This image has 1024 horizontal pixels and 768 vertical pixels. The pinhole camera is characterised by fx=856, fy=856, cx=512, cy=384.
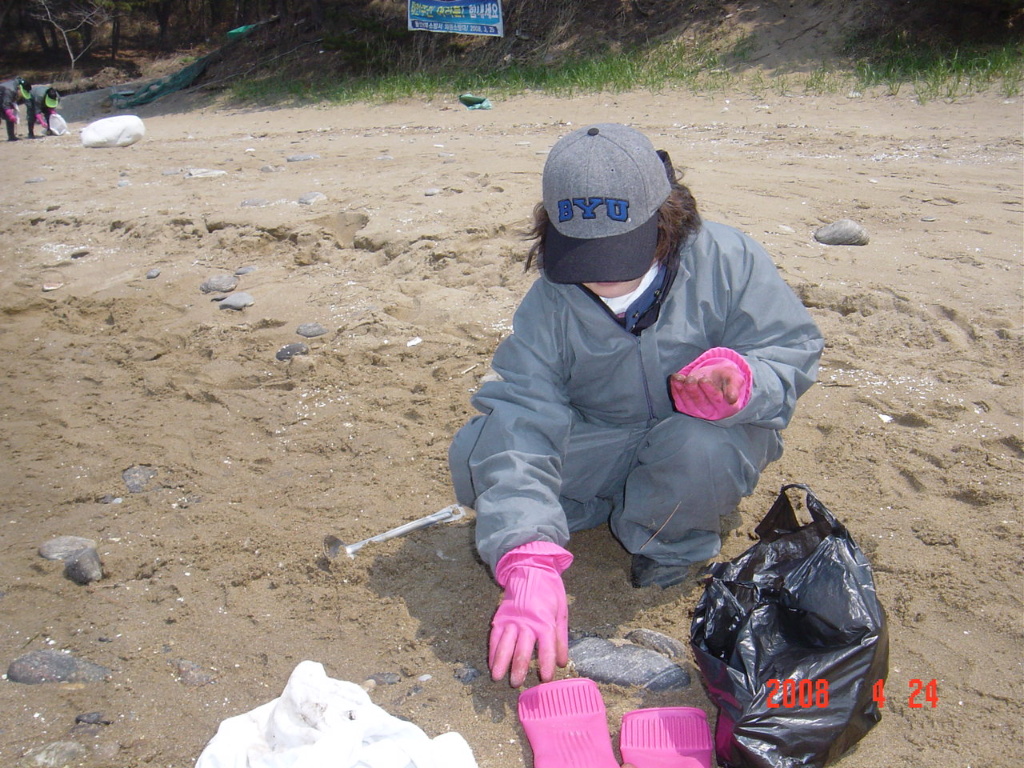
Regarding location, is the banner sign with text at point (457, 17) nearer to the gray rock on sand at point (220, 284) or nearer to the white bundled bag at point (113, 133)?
the white bundled bag at point (113, 133)

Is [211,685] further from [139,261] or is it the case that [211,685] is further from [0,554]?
[139,261]

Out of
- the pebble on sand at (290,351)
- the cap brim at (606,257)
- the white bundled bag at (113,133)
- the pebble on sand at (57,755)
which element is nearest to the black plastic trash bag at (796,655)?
the cap brim at (606,257)

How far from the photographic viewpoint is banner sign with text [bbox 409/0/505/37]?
10.9 m

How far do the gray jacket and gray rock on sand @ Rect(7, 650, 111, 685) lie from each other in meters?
0.94

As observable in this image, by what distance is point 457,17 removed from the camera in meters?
11.0

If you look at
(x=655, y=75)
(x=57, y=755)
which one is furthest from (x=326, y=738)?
(x=655, y=75)

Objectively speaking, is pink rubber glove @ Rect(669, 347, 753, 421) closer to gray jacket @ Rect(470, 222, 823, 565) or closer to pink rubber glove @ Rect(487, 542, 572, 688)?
gray jacket @ Rect(470, 222, 823, 565)

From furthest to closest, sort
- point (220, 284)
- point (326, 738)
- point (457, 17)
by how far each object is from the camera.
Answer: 1. point (457, 17)
2. point (220, 284)
3. point (326, 738)

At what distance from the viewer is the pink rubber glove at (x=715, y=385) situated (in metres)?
1.77

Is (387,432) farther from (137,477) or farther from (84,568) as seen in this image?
(84,568)

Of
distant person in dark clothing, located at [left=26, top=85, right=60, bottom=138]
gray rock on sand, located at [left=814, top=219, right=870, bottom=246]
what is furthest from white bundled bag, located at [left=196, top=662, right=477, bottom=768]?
distant person in dark clothing, located at [left=26, top=85, right=60, bottom=138]

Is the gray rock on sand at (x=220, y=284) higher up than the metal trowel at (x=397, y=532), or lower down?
higher up

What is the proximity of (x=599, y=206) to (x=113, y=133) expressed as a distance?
7.94 m

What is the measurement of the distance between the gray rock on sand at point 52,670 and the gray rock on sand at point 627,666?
1047 mm
